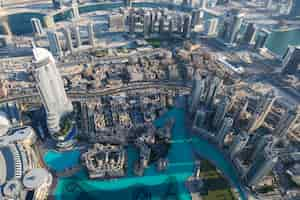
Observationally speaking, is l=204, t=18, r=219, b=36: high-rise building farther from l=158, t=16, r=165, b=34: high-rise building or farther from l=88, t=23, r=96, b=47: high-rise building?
l=88, t=23, r=96, b=47: high-rise building

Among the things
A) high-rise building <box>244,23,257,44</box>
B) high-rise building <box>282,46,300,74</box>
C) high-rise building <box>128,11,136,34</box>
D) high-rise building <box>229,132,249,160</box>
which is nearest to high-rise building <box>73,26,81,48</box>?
high-rise building <box>128,11,136,34</box>

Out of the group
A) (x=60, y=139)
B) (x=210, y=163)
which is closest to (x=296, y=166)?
(x=210, y=163)

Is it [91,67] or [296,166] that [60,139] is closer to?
[91,67]

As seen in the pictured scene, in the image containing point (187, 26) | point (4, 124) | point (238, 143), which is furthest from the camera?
point (187, 26)

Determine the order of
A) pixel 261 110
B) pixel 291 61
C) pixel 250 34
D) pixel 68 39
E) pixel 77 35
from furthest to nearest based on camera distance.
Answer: pixel 250 34 → pixel 77 35 → pixel 68 39 → pixel 291 61 → pixel 261 110

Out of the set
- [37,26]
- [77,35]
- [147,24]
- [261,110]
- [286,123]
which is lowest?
[286,123]

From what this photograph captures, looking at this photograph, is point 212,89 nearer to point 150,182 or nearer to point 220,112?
point 220,112

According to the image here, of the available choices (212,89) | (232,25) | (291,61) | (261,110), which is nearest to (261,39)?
(232,25)

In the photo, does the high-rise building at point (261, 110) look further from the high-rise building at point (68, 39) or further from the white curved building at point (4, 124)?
the high-rise building at point (68, 39)
